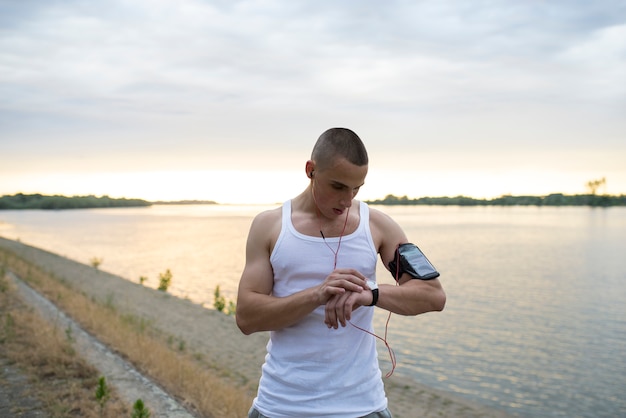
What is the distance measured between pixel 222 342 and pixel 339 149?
13123mm

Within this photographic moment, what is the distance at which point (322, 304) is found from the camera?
198 centimetres

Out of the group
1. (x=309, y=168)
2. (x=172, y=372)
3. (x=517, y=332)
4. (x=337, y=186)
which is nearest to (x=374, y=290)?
(x=337, y=186)

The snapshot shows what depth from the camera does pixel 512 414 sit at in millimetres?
10766

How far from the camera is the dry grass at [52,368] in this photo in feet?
18.0

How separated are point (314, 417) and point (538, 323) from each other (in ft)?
61.4

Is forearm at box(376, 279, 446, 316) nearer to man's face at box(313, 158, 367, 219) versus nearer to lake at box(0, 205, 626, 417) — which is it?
man's face at box(313, 158, 367, 219)

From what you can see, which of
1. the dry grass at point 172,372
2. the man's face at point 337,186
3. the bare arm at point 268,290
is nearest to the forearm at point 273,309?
the bare arm at point 268,290

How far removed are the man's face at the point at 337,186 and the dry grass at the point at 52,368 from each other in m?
4.21

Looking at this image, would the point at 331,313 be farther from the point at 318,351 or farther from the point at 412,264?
the point at 412,264

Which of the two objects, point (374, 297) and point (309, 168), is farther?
point (309, 168)

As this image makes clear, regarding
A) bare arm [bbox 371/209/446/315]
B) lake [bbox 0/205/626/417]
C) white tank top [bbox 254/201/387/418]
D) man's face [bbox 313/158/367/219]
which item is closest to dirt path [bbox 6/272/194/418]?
white tank top [bbox 254/201/387/418]

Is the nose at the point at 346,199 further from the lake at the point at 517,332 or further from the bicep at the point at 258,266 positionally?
the lake at the point at 517,332

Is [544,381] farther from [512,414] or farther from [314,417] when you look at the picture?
[314,417]

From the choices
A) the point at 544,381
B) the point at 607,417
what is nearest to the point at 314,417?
the point at 607,417
